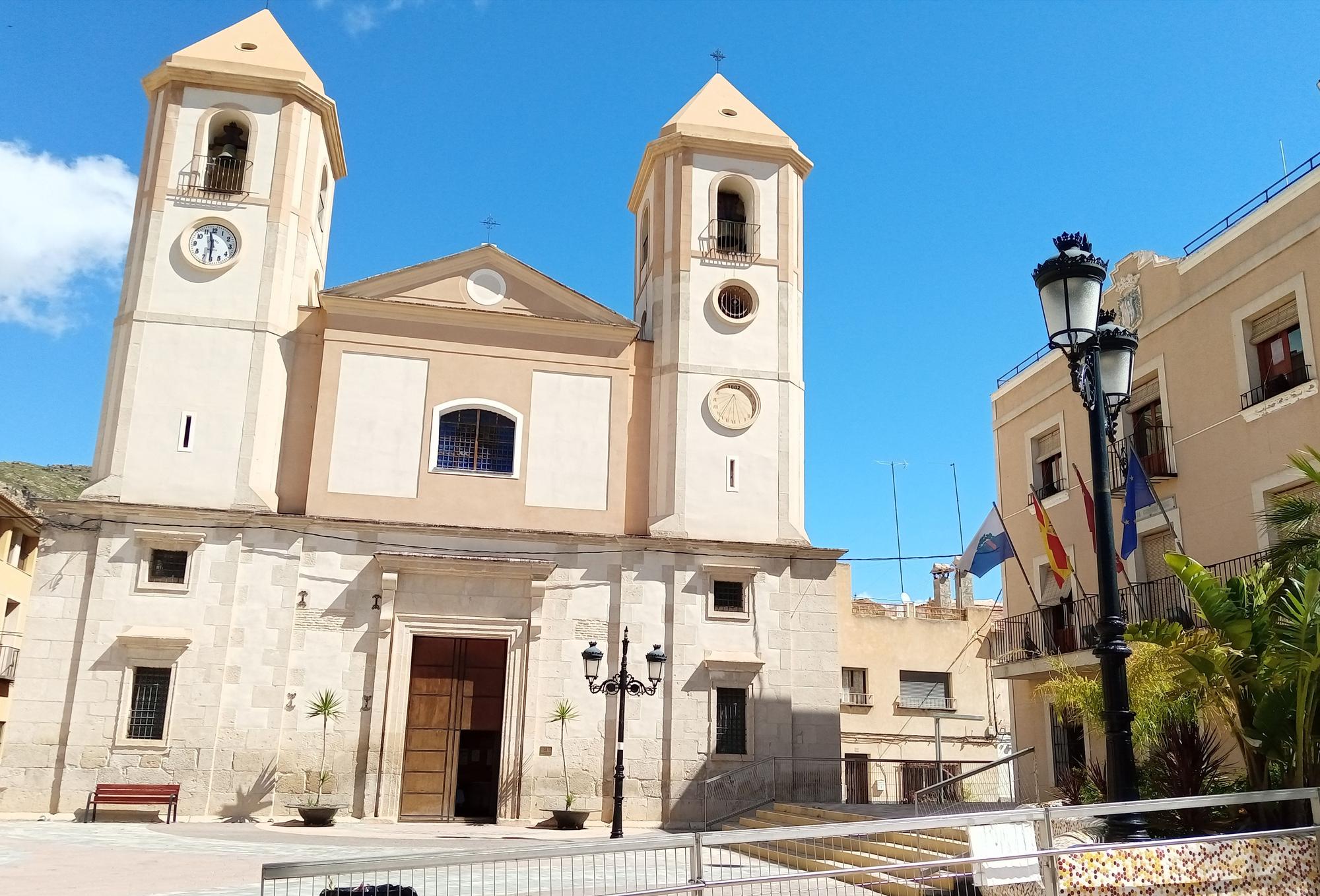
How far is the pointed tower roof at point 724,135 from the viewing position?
25.2 meters

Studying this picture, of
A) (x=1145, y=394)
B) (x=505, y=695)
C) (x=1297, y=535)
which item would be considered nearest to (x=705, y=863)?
(x=1297, y=535)

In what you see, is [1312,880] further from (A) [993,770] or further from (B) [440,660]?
(A) [993,770]

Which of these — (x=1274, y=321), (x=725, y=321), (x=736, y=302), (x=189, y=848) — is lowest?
(x=189, y=848)

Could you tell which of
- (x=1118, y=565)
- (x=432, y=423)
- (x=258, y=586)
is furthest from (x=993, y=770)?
(x=258, y=586)

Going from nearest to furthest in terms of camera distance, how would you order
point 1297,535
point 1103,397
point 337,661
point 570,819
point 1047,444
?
point 1103,397, point 1297,535, point 570,819, point 337,661, point 1047,444

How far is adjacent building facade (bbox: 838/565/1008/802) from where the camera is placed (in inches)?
1407

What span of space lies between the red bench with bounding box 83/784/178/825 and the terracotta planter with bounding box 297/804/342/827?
2232mm

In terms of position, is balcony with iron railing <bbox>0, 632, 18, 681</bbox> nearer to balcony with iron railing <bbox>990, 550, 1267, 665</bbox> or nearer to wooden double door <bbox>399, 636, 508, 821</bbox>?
wooden double door <bbox>399, 636, 508, 821</bbox>

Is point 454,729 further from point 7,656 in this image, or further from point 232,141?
point 7,656

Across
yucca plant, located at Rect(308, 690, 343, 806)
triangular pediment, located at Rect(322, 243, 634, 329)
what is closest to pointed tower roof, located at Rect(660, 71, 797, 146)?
triangular pediment, located at Rect(322, 243, 634, 329)

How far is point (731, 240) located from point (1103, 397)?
56.5ft

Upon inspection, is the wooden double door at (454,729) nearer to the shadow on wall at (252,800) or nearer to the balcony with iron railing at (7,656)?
the shadow on wall at (252,800)

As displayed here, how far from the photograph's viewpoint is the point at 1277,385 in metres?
18.1

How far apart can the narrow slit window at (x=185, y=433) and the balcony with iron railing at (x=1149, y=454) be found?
16881 millimetres
